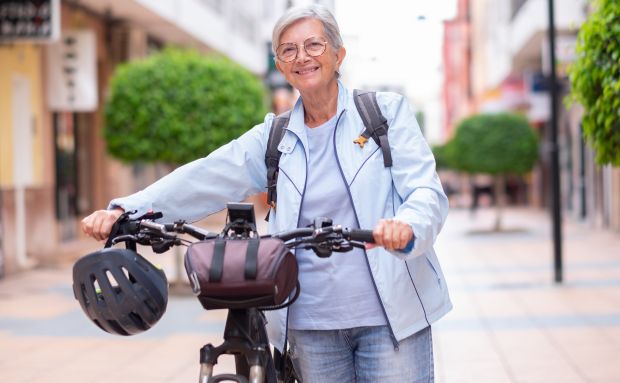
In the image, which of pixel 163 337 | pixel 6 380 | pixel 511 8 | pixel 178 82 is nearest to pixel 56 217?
pixel 178 82

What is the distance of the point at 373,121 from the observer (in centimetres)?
327

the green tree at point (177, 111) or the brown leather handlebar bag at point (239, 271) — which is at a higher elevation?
the green tree at point (177, 111)

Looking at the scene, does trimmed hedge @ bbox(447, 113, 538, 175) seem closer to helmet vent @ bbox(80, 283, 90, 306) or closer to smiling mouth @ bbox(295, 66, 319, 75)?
smiling mouth @ bbox(295, 66, 319, 75)

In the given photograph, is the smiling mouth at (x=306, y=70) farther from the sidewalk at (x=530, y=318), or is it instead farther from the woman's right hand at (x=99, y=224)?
the sidewalk at (x=530, y=318)

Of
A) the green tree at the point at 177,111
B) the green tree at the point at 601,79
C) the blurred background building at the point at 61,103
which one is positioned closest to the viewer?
the green tree at the point at 601,79

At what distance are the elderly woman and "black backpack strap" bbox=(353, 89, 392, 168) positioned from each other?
2 centimetres

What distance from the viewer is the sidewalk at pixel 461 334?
24.7 ft

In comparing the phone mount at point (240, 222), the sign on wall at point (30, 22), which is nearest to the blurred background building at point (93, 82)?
the sign on wall at point (30, 22)

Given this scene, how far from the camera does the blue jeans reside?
3.24 metres

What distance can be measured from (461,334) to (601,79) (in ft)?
12.0

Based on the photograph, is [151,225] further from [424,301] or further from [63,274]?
[63,274]

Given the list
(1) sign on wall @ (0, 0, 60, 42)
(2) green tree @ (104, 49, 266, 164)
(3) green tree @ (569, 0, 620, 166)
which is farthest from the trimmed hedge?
(3) green tree @ (569, 0, 620, 166)

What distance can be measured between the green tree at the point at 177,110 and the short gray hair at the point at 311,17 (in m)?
9.26

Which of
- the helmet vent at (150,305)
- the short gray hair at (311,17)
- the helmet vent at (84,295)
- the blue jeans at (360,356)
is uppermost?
the short gray hair at (311,17)
